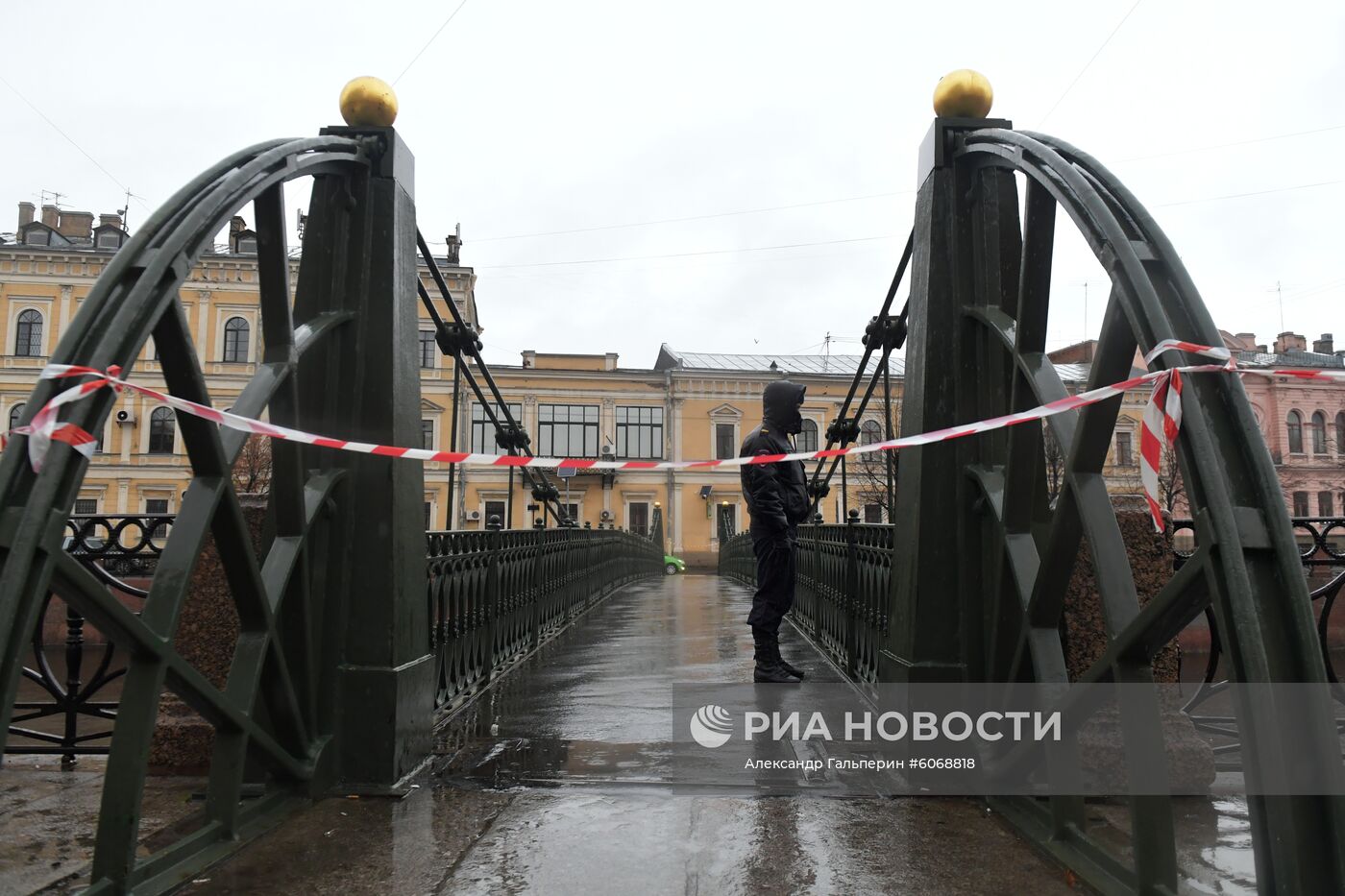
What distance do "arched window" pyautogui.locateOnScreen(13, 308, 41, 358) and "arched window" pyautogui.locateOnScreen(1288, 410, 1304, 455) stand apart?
2307 inches

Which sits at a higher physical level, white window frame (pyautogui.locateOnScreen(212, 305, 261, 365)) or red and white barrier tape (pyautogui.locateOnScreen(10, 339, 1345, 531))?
white window frame (pyautogui.locateOnScreen(212, 305, 261, 365))

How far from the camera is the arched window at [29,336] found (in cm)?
3691

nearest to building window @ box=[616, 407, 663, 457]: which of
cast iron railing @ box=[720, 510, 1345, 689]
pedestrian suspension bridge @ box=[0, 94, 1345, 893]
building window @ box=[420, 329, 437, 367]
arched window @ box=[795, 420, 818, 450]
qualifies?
arched window @ box=[795, 420, 818, 450]

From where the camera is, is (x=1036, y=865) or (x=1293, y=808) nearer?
(x=1293, y=808)

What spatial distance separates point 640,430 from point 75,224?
27.8 meters

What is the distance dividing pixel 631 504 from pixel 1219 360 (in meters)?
44.1

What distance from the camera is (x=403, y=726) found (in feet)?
10.7

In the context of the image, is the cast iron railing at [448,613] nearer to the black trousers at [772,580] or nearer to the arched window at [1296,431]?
the black trousers at [772,580]

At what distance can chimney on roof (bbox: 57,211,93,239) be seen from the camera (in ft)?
133

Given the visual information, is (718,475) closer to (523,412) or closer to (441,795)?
(523,412)

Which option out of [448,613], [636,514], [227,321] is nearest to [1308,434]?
[636,514]

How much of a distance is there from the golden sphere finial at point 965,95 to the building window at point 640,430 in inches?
1654

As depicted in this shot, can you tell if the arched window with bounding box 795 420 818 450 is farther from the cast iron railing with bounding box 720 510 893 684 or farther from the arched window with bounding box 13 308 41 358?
the cast iron railing with bounding box 720 510 893 684

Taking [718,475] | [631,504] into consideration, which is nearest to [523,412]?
[631,504]
